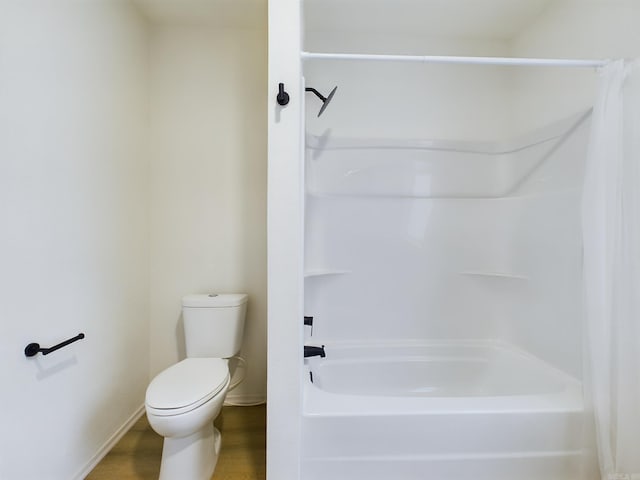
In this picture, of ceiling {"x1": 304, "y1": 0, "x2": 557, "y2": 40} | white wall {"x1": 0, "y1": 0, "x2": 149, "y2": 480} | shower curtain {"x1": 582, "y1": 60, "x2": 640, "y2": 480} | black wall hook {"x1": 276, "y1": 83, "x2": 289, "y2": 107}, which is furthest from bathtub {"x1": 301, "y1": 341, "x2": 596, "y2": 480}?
ceiling {"x1": 304, "y1": 0, "x2": 557, "y2": 40}

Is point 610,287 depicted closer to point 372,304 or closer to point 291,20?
point 372,304

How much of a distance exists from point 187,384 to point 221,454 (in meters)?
0.49

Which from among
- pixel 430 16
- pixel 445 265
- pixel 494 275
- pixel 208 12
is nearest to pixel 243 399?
pixel 445 265

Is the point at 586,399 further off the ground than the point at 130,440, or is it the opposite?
the point at 586,399

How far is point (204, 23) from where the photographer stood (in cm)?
211

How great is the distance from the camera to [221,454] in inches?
66.1

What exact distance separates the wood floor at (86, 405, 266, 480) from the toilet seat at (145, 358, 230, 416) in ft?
1.32

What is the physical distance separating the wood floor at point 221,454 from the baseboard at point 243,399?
0.48 ft

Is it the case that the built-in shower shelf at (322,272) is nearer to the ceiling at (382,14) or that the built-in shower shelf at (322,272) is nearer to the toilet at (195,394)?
the toilet at (195,394)

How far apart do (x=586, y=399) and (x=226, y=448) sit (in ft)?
5.45

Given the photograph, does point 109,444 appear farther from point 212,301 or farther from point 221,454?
point 212,301

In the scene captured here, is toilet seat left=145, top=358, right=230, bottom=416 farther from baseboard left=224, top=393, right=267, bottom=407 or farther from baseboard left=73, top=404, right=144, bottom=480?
baseboard left=224, top=393, right=267, bottom=407

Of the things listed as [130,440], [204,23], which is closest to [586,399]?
[130,440]

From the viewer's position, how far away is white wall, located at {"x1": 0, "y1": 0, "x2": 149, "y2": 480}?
1.17 meters
